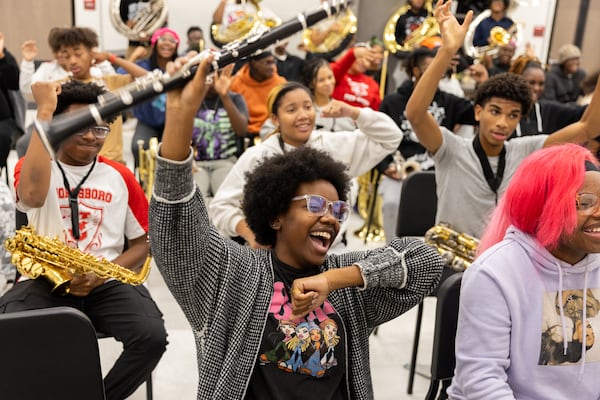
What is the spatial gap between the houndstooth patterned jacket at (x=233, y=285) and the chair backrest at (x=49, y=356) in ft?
1.01

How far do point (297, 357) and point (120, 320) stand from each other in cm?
103

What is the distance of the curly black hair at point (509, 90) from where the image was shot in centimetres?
275

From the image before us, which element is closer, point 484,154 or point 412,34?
point 484,154

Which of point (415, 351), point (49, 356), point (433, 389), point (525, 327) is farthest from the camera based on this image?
point (415, 351)

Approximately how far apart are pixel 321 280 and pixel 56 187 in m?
1.28

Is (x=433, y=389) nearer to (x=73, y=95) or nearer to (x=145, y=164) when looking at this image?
(x=73, y=95)

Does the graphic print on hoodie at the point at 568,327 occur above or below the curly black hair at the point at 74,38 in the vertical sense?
below

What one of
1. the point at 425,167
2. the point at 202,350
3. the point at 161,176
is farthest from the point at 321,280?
the point at 425,167

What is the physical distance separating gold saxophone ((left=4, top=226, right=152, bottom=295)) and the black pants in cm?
6

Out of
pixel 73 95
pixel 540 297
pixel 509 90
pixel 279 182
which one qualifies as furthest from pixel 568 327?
pixel 73 95

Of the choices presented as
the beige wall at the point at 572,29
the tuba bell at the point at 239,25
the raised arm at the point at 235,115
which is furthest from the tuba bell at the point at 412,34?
the beige wall at the point at 572,29

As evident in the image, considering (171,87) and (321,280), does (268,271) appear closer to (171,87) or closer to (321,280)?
(321,280)

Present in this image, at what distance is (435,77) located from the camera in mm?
2410

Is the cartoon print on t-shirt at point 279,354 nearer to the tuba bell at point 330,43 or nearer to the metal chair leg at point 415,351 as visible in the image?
the metal chair leg at point 415,351
